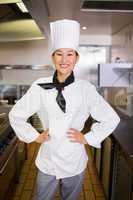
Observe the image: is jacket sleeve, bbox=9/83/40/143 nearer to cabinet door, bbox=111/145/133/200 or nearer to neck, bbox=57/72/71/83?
neck, bbox=57/72/71/83

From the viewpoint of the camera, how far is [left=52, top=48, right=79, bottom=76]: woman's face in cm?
116

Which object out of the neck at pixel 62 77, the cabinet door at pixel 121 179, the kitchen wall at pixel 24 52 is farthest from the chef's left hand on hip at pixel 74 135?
the kitchen wall at pixel 24 52

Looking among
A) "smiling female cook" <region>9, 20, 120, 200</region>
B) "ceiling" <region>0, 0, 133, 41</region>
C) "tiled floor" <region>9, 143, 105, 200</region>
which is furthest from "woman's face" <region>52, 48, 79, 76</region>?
"tiled floor" <region>9, 143, 105, 200</region>

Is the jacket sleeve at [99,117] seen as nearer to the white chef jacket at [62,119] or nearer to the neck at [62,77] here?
the white chef jacket at [62,119]

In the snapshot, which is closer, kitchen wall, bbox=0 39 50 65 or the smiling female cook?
the smiling female cook

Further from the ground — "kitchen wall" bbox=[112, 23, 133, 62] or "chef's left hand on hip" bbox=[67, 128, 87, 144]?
"kitchen wall" bbox=[112, 23, 133, 62]

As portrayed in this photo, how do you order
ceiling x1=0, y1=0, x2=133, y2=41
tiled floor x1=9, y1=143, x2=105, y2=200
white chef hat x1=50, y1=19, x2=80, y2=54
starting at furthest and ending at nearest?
tiled floor x1=9, y1=143, x2=105, y2=200
ceiling x1=0, y1=0, x2=133, y2=41
white chef hat x1=50, y1=19, x2=80, y2=54

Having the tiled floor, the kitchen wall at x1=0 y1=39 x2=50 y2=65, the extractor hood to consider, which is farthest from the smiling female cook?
the kitchen wall at x1=0 y1=39 x2=50 y2=65

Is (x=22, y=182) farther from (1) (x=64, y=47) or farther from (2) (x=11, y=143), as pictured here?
(1) (x=64, y=47)

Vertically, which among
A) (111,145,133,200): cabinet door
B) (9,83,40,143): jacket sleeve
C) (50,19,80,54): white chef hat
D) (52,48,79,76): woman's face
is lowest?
(111,145,133,200): cabinet door

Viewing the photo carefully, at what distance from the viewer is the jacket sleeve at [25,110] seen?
1.21 meters

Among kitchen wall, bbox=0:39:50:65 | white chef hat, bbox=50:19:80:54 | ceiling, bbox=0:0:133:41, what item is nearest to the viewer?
white chef hat, bbox=50:19:80:54

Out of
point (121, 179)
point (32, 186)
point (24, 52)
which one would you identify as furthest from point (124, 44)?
point (121, 179)

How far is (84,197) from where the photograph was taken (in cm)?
234
